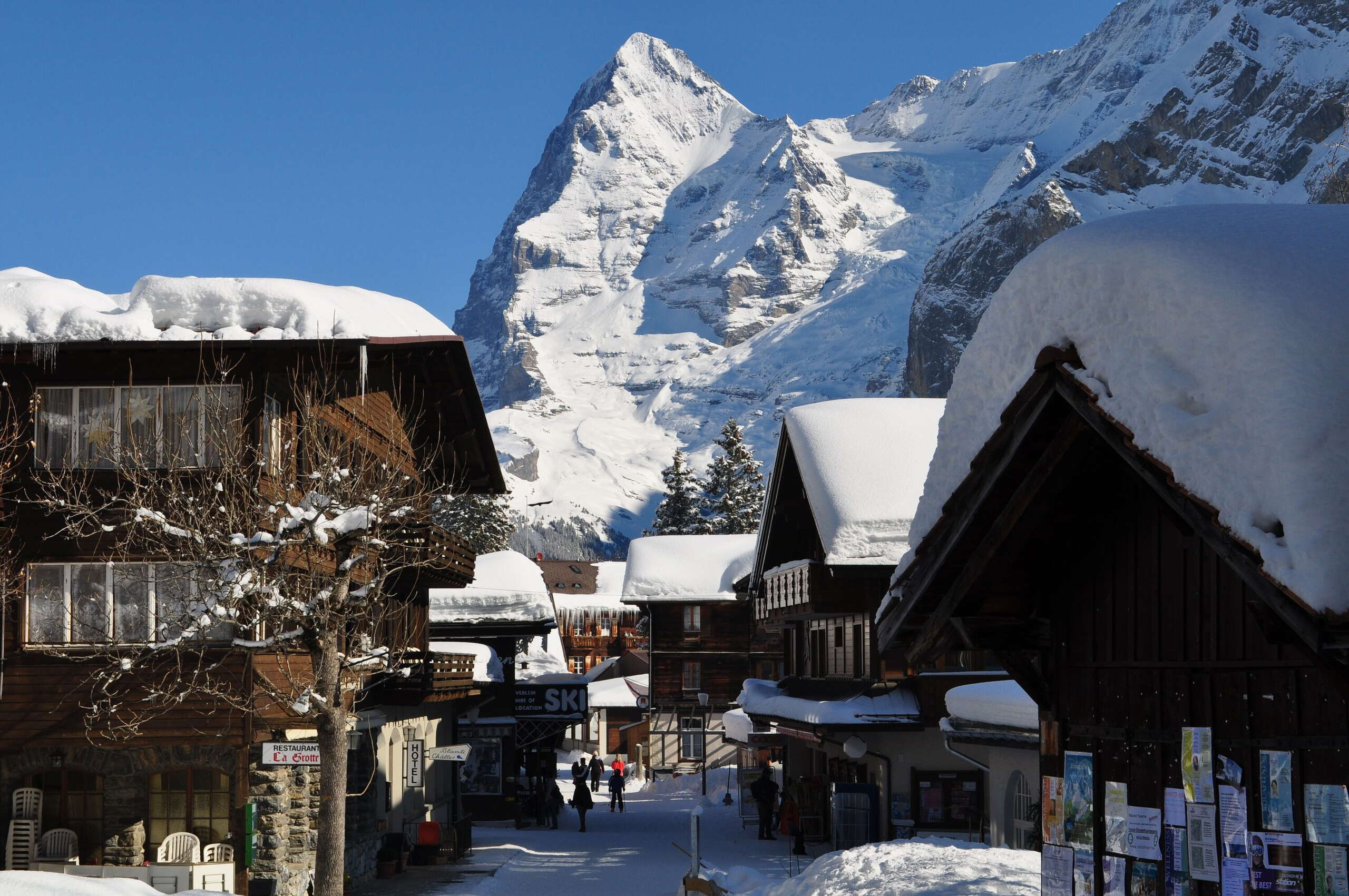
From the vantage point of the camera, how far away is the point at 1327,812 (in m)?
6.29

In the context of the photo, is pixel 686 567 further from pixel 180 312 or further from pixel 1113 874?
pixel 1113 874

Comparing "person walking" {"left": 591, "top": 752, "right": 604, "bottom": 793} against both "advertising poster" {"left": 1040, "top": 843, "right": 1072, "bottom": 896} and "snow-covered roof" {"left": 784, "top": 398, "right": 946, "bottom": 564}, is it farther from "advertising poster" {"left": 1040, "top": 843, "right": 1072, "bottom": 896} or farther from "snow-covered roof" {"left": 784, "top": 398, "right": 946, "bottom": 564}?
"advertising poster" {"left": 1040, "top": 843, "right": 1072, "bottom": 896}

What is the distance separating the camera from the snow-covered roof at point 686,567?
5744 cm

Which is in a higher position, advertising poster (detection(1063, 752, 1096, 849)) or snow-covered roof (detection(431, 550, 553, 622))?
advertising poster (detection(1063, 752, 1096, 849))

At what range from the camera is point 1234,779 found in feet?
22.7

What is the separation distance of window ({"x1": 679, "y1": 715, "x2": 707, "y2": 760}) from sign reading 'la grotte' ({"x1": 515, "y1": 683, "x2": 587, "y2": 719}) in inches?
848

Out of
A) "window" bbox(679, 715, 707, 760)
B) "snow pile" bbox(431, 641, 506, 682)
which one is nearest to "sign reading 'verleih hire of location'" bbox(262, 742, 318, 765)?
"snow pile" bbox(431, 641, 506, 682)

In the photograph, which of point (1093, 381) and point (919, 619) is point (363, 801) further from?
point (1093, 381)

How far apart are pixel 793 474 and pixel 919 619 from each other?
24.5 meters

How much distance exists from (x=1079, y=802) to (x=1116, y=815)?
422 millimetres

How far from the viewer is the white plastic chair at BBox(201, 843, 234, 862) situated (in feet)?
68.0

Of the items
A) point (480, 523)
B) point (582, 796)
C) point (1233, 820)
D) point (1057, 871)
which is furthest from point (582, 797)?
point (480, 523)

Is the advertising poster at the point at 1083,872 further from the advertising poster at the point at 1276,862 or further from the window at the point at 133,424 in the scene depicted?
the window at the point at 133,424

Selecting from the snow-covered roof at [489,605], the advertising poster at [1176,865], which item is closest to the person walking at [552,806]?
the snow-covered roof at [489,605]
